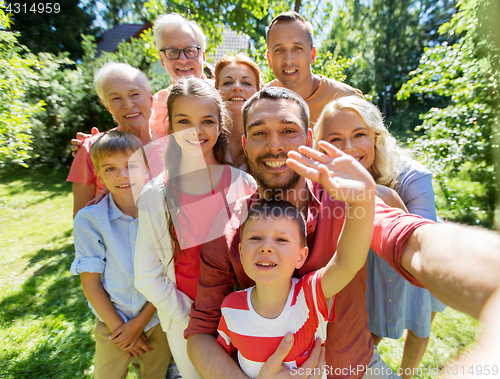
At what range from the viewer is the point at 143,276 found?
1849 millimetres

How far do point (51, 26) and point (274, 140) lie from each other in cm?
2006

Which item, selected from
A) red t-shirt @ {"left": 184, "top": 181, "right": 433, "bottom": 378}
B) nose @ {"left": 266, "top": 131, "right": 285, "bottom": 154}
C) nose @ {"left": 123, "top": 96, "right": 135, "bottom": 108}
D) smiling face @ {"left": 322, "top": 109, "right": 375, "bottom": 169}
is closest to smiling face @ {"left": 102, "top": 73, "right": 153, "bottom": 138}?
nose @ {"left": 123, "top": 96, "right": 135, "bottom": 108}

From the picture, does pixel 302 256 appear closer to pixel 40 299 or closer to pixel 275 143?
pixel 275 143

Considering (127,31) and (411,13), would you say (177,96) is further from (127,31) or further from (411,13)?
(411,13)

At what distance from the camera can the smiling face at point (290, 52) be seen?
338 centimetres

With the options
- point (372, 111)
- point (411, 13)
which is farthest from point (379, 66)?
point (372, 111)

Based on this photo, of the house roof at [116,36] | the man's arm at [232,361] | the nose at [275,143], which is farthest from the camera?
the house roof at [116,36]

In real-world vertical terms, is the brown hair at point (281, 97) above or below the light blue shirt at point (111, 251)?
above

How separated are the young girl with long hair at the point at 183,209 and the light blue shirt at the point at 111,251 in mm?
346

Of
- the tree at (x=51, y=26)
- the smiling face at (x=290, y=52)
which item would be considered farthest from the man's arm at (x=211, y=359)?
the tree at (x=51, y=26)

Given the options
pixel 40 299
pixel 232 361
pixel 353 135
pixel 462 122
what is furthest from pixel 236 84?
pixel 462 122

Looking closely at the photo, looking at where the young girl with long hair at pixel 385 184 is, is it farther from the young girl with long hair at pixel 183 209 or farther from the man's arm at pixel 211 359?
the man's arm at pixel 211 359

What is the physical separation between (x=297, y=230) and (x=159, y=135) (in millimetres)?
1818

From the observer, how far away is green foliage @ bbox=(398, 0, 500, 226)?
5.18 metres
